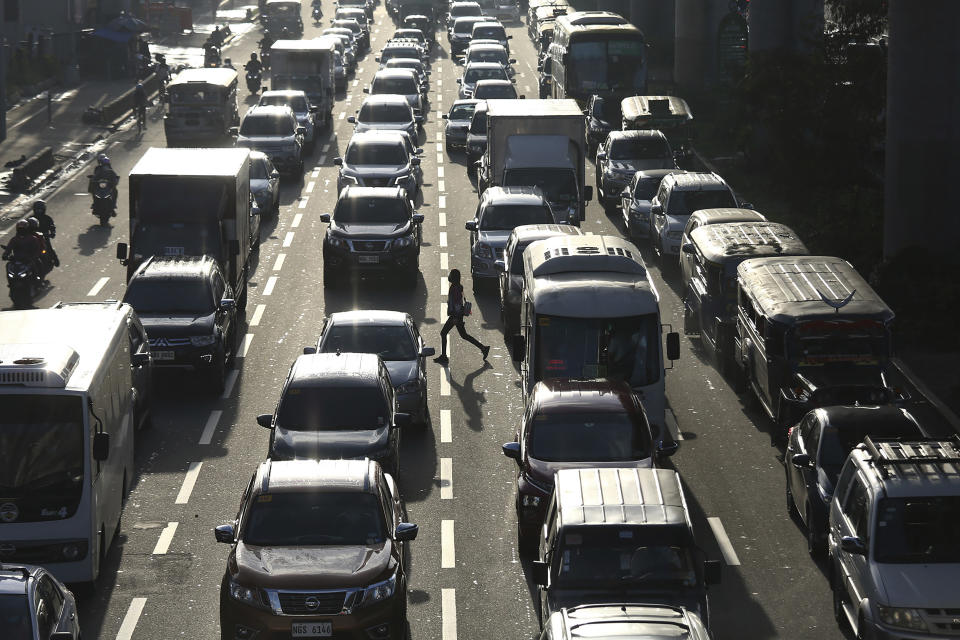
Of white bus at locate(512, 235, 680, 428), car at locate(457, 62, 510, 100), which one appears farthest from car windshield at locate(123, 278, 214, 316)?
car at locate(457, 62, 510, 100)

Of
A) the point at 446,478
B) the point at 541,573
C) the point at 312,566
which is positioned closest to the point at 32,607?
the point at 312,566

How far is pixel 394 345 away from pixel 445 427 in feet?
4.63

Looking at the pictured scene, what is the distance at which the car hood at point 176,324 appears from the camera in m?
24.4

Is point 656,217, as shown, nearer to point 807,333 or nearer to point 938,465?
point 807,333

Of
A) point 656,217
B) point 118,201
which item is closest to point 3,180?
point 118,201

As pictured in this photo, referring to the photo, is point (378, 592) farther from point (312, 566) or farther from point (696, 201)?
point (696, 201)

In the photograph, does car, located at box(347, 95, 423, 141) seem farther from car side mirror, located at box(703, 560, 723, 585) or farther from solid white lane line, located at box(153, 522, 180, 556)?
car side mirror, located at box(703, 560, 723, 585)

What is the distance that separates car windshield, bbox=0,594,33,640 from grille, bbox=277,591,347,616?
2405 mm

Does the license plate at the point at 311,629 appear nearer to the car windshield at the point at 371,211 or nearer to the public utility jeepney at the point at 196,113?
the car windshield at the point at 371,211

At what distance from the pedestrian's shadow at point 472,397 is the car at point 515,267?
4.48ft

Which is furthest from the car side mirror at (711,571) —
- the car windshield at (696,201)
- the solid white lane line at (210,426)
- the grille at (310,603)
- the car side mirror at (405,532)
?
the car windshield at (696,201)

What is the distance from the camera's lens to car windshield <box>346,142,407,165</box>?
4066 centimetres

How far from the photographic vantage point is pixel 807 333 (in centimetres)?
2183

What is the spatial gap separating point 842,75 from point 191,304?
2156cm
